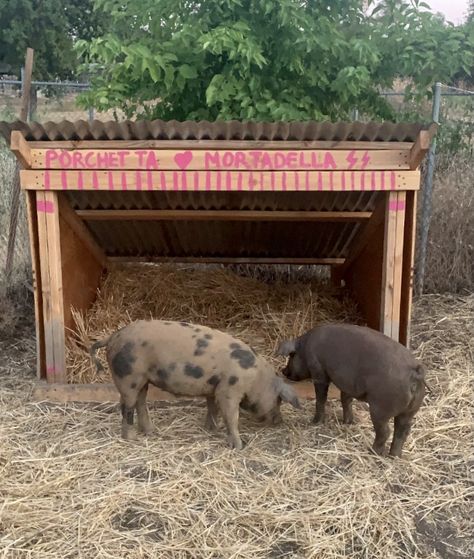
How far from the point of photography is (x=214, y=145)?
4535mm

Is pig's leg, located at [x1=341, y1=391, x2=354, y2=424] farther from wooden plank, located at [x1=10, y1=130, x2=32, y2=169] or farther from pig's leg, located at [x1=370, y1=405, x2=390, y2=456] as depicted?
wooden plank, located at [x1=10, y1=130, x2=32, y2=169]

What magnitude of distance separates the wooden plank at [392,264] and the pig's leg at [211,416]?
1496 mm

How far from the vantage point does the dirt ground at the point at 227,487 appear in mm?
3150

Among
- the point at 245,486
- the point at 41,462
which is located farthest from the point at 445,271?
the point at 41,462

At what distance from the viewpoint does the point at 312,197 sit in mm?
5453

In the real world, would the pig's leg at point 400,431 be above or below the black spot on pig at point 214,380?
→ below

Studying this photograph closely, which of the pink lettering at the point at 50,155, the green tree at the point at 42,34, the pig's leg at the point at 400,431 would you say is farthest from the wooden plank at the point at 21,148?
the green tree at the point at 42,34

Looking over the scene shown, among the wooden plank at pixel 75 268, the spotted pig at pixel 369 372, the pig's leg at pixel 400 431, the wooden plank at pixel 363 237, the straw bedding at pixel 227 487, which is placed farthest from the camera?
the wooden plank at pixel 363 237

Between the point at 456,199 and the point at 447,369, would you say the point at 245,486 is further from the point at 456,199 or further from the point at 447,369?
the point at 456,199

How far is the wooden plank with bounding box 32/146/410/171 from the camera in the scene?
4.50m

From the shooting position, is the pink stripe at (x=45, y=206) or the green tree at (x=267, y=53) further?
the green tree at (x=267, y=53)

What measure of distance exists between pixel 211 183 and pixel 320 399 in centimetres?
172

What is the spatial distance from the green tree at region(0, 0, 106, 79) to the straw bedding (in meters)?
18.3

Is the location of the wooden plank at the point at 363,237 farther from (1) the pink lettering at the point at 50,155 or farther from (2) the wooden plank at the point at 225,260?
(1) the pink lettering at the point at 50,155
